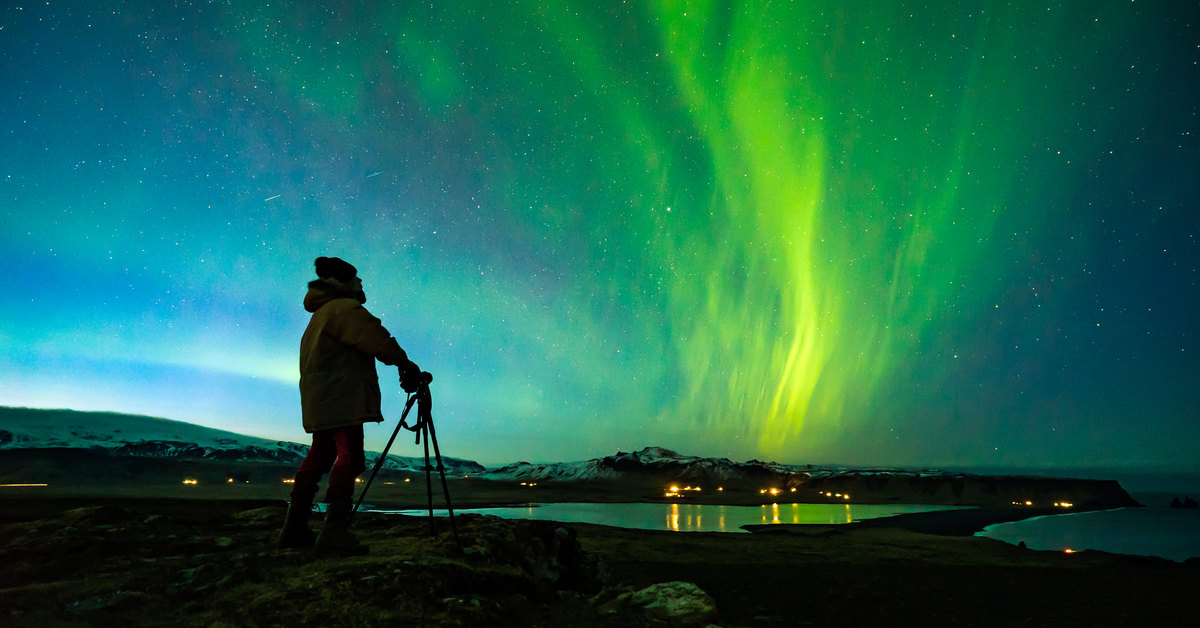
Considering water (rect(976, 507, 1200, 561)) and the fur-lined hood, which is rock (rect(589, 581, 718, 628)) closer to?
the fur-lined hood

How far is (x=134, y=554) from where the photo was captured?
516cm

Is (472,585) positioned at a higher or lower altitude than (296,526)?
lower

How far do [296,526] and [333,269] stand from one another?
270cm

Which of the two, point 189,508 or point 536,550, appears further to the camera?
point 189,508

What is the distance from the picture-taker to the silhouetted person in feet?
17.4

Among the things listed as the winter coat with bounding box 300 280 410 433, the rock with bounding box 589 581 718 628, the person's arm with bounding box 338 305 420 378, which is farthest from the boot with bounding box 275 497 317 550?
the rock with bounding box 589 581 718 628

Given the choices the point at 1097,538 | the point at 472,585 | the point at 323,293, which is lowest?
the point at 1097,538

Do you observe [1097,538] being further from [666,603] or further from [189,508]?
[189,508]

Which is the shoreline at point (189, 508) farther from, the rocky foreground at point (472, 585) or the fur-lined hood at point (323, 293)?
the fur-lined hood at point (323, 293)

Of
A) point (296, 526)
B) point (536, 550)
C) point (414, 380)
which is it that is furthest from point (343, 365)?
point (536, 550)

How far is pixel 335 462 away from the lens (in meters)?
5.47

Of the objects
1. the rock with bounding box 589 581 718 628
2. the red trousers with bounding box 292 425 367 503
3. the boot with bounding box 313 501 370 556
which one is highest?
the red trousers with bounding box 292 425 367 503

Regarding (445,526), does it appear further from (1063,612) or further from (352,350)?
(1063,612)

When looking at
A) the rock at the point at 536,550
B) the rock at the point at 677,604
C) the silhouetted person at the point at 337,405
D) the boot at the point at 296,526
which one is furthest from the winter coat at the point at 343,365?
the rock at the point at 677,604
